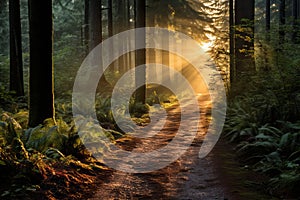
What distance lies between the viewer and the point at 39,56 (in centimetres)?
747

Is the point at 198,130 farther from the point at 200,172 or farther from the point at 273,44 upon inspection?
the point at 200,172

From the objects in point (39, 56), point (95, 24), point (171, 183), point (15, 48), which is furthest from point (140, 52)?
point (171, 183)

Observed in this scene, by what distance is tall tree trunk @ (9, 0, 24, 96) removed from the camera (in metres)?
14.7

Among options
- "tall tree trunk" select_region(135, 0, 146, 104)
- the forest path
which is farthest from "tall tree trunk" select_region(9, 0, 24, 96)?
the forest path

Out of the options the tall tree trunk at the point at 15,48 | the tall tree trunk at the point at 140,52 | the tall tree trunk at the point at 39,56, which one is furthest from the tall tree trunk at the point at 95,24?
the tall tree trunk at the point at 39,56

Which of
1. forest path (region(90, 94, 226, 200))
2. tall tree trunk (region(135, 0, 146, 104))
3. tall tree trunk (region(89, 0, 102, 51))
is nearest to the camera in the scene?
forest path (region(90, 94, 226, 200))

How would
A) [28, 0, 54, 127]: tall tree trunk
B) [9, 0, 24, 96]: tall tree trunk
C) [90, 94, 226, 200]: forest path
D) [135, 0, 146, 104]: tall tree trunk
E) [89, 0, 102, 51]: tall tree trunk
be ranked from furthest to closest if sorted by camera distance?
[89, 0, 102, 51]: tall tree trunk < [135, 0, 146, 104]: tall tree trunk < [9, 0, 24, 96]: tall tree trunk < [28, 0, 54, 127]: tall tree trunk < [90, 94, 226, 200]: forest path

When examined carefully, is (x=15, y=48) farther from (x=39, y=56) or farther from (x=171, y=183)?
(x=171, y=183)

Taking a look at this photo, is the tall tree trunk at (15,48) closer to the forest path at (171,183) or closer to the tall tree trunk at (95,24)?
the tall tree trunk at (95,24)

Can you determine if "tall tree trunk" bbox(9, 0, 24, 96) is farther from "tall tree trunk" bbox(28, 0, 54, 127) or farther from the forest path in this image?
the forest path

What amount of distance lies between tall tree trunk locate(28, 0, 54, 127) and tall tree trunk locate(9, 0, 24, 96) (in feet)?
26.3

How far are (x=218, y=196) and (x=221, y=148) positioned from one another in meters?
3.38

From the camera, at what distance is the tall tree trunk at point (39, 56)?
741 centimetres

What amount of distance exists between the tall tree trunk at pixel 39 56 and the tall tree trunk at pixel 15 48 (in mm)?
8003
